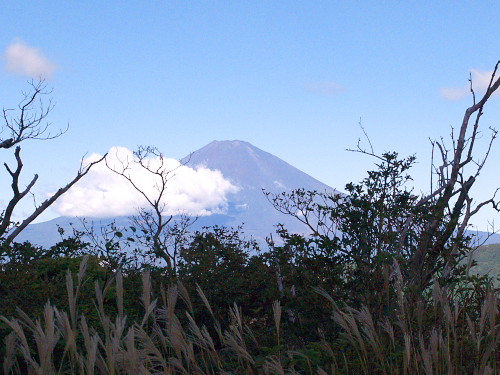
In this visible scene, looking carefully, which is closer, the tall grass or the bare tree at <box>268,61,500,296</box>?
the tall grass

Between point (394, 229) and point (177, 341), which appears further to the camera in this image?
point (394, 229)

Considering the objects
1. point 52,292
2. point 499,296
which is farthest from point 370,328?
point 499,296

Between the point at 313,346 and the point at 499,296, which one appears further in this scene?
the point at 499,296

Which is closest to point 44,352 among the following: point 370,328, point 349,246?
point 370,328

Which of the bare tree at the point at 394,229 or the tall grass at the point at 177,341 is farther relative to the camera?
the bare tree at the point at 394,229

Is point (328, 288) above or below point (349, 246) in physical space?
below

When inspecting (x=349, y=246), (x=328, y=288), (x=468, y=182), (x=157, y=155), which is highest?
(x=157, y=155)

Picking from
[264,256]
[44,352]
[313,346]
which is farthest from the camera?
[264,256]

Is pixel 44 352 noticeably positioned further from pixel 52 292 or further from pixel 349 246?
pixel 349 246

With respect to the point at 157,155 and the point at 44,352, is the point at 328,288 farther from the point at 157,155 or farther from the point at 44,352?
the point at 157,155

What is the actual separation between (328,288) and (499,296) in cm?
219

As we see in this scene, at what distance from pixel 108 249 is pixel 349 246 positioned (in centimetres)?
376

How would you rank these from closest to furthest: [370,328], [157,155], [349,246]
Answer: [370,328]
[349,246]
[157,155]

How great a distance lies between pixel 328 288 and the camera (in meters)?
6.29
